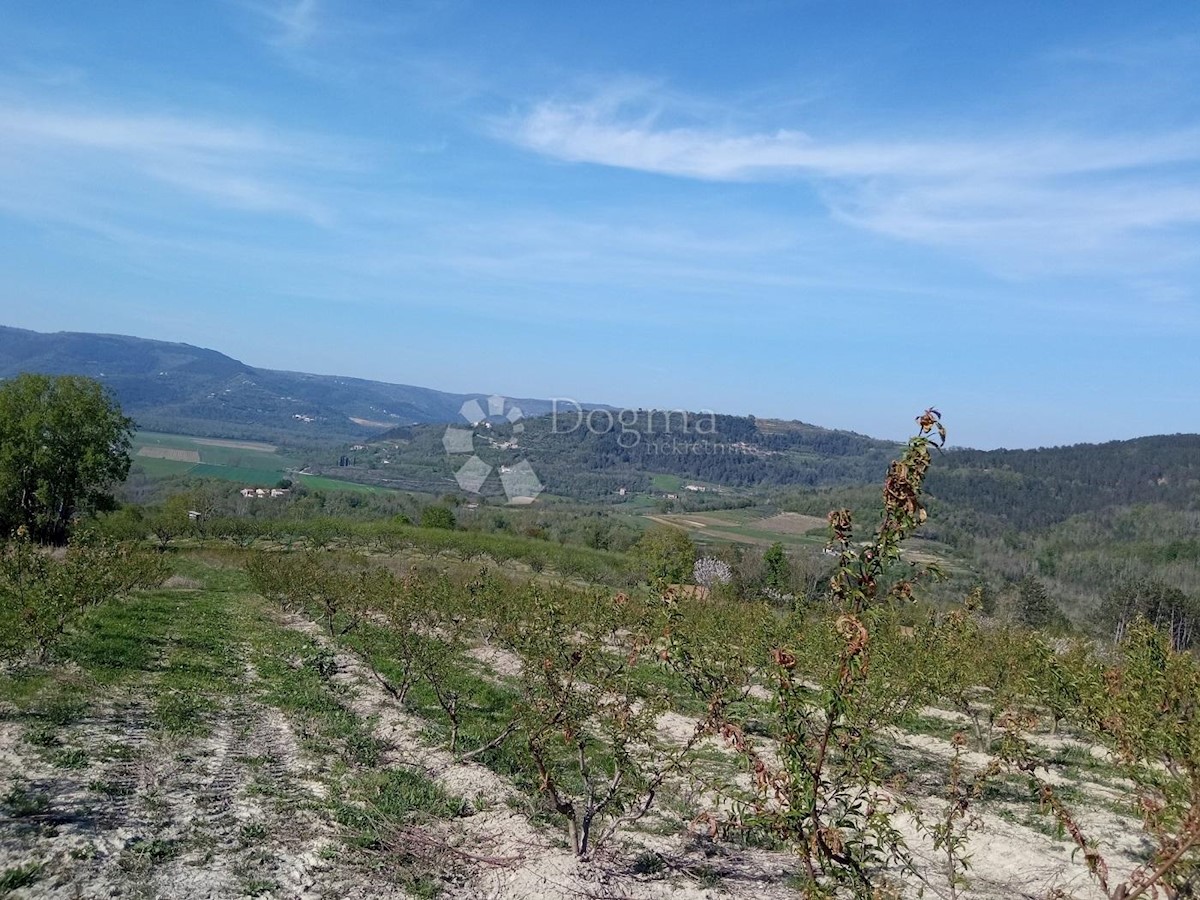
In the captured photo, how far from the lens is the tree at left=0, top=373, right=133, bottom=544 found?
3909cm

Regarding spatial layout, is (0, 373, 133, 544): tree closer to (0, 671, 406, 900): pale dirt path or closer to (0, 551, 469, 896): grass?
(0, 551, 469, 896): grass

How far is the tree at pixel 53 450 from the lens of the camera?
39.1 meters

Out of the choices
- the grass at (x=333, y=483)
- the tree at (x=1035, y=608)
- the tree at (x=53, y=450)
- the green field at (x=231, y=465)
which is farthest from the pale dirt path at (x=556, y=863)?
the grass at (x=333, y=483)

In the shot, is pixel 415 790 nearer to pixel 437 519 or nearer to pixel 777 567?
pixel 777 567

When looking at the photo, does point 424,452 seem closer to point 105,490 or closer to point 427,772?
point 105,490

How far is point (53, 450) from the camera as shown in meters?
40.0

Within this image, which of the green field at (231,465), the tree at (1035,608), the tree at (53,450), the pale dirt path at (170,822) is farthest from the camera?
the green field at (231,465)

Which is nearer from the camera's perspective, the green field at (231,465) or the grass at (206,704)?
the grass at (206,704)

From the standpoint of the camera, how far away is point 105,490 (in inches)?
1781

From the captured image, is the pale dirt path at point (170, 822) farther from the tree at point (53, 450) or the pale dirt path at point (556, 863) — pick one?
the tree at point (53, 450)

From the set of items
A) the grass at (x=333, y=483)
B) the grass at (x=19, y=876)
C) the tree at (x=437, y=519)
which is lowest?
the grass at (x=333, y=483)

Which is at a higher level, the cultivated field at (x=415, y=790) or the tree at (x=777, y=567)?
the cultivated field at (x=415, y=790)

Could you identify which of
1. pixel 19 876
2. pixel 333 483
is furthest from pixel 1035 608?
pixel 333 483

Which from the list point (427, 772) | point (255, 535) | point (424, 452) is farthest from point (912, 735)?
point (424, 452)
